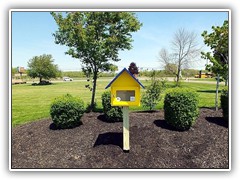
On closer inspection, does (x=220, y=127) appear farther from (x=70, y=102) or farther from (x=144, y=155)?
(x=70, y=102)

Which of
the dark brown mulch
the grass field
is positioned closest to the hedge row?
the dark brown mulch

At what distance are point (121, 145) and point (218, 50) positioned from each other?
4954 millimetres

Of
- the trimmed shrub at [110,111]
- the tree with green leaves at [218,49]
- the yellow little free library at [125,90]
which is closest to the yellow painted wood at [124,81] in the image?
the yellow little free library at [125,90]

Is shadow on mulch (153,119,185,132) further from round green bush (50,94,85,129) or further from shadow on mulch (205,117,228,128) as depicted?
round green bush (50,94,85,129)

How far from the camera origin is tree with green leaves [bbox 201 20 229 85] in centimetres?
877

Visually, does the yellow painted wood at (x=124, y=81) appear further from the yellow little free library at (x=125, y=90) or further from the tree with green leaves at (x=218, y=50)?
the tree with green leaves at (x=218, y=50)

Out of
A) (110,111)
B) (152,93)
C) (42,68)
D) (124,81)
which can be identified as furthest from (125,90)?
(42,68)

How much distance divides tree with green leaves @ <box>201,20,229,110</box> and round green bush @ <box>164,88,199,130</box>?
103 inches

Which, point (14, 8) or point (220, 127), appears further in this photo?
point (220, 127)

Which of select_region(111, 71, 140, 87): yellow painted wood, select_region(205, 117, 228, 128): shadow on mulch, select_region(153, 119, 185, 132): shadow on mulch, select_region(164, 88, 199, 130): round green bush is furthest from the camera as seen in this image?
select_region(205, 117, 228, 128): shadow on mulch

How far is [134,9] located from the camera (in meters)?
6.05

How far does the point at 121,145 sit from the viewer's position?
6.48 meters

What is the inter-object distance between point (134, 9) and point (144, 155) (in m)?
3.37
